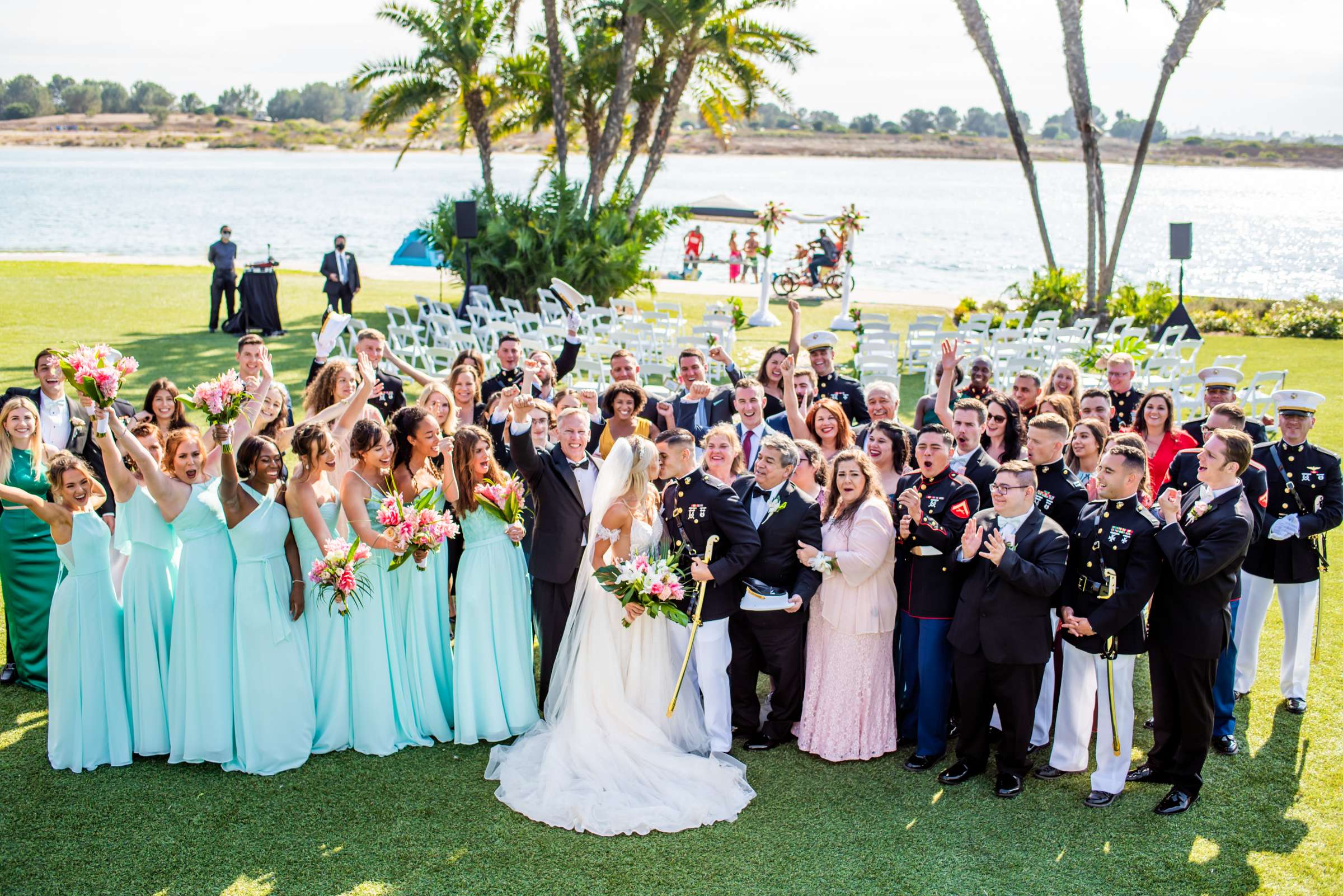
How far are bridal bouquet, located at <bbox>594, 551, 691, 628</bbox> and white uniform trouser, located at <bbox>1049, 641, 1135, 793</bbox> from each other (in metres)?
2.04

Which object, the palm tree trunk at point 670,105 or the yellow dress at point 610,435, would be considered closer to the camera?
the yellow dress at point 610,435

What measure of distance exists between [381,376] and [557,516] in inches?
145

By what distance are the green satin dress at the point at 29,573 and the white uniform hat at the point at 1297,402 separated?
7536 millimetres

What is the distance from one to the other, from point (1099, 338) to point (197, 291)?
1947cm

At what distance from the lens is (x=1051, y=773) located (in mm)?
5777

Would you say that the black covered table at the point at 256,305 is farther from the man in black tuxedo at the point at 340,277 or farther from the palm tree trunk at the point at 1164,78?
the palm tree trunk at the point at 1164,78

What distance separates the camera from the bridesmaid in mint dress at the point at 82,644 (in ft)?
18.6

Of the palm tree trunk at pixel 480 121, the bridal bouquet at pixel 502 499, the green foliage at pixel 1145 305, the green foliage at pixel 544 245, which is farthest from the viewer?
the palm tree trunk at pixel 480 121

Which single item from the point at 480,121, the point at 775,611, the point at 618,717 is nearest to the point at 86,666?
the point at 618,717

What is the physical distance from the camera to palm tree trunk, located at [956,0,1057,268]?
73.3 feet

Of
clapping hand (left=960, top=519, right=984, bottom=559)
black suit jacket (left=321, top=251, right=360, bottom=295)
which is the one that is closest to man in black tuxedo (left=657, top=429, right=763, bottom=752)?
clapping hand (left=960, top=519, right=984, bottom=559)

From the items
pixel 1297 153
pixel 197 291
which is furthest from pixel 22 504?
pixel 1297 153

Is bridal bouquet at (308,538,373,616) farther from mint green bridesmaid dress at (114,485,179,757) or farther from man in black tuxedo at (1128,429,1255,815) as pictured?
man in black tuxedo at (1128,429,1255,815)

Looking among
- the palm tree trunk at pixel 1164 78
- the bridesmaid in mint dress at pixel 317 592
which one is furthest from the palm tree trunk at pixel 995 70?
the bridesmaid in mint dress at pixel 317 592
